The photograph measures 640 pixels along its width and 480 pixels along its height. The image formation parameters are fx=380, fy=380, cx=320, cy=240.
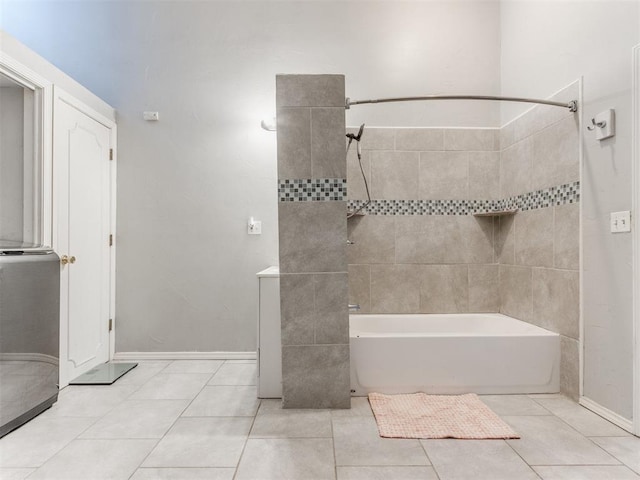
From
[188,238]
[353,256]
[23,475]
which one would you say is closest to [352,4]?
[353,256]

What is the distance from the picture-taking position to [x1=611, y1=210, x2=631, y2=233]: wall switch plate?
1856mm

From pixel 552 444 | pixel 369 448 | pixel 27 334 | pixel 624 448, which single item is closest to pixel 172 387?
pixel 27 334

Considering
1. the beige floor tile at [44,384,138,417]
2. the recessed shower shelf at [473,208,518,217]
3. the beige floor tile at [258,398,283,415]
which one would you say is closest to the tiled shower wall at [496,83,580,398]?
the recessed shower shelf at [473,208,518,217]

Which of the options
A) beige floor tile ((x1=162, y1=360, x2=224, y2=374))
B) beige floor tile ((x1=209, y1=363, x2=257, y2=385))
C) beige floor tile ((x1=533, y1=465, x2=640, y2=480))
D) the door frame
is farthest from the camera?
beige floor tile ((x1=162, y1=360, x2=224, y2=374))

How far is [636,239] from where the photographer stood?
5.95 feet

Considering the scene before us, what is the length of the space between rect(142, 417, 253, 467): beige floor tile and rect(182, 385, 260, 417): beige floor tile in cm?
6

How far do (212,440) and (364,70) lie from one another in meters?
2.89

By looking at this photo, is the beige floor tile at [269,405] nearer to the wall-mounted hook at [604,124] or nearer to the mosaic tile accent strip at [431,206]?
the mosaic tile accent strip at [431,206]

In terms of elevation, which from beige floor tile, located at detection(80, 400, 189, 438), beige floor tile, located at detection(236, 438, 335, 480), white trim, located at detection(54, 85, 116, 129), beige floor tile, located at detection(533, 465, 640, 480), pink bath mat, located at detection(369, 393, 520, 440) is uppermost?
white trim, located at detection(54, 85, 116, 129)

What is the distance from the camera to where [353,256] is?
309 centimetres

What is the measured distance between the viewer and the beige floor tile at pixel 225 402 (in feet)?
6.86

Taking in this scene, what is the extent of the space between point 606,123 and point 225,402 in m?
2.59

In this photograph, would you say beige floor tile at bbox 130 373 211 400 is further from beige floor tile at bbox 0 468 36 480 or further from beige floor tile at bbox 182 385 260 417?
beige floor tile at bbox 0 468 36 480

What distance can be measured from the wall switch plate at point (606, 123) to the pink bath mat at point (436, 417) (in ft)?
5.21
